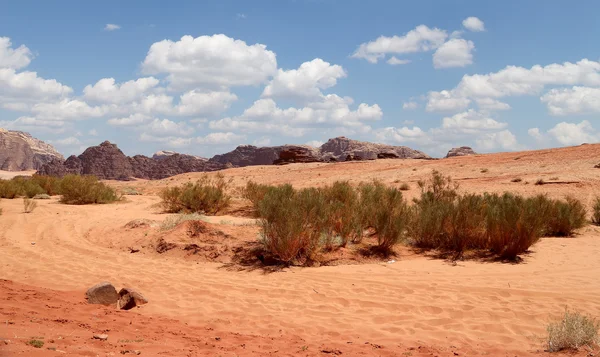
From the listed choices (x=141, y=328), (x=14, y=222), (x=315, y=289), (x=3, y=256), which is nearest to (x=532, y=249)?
(x=315, y=289)

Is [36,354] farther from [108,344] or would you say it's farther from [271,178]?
[271,178]

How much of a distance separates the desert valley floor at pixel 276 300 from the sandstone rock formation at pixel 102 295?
12.6 inches

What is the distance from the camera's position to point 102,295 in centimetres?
722

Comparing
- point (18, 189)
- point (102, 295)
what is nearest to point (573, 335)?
point (102, 295)

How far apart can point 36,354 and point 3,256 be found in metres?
7.92

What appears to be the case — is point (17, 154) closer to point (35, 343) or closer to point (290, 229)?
point (290, 229)

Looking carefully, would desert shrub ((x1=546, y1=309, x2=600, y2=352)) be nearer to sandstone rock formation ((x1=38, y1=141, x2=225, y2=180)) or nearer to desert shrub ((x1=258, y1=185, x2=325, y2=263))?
desert shrub ((x1=258, y1=185, x2=325, y2=263))

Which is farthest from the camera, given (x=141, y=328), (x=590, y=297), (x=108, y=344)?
(x=590, y=297)

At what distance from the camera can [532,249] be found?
Answer: 469 inches

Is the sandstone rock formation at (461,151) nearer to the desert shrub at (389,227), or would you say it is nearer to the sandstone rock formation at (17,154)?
the desert shrub at (389,227)

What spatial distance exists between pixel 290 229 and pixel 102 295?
4.09 meters

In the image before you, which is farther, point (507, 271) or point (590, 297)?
point (507, 271)

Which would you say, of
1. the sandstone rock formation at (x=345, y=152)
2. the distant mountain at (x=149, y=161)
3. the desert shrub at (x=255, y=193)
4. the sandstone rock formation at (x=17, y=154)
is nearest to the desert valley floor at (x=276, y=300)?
the desert shrub at (x=255, y=193)

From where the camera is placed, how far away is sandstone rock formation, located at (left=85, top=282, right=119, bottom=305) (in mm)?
7152
